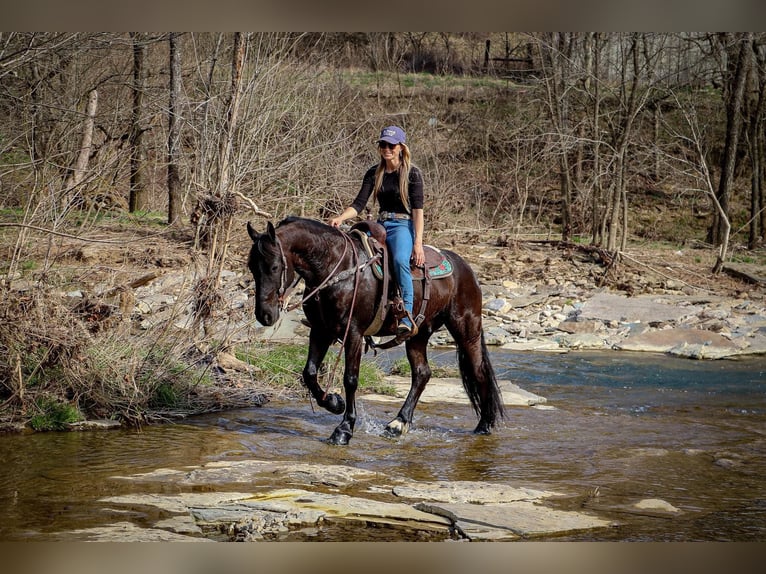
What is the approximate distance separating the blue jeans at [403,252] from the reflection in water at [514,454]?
1.33 m

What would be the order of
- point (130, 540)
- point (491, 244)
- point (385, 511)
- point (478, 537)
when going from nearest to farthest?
point (130, 540), point (478, 537), point (385, 511), point (491, 244)

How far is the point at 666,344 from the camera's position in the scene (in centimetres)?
1366

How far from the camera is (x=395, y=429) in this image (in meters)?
7.76

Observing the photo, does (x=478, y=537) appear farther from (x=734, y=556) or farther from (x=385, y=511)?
(x=734, y=556)

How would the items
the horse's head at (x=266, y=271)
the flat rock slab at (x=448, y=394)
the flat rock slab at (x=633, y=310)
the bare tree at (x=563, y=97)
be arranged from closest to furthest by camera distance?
the horse's head at (x=266, y=271)
the flat rock slab at (x=448, y=394)
the flat rock slab at (x=633, y=310)
the bare tree at (x=563, y=97)

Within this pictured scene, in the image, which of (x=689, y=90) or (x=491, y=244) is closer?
(x=491, y=244)

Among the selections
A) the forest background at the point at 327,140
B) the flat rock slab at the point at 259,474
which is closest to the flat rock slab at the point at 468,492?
the flat rock slab at the point at 259,474

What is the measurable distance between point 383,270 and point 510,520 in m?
3.00

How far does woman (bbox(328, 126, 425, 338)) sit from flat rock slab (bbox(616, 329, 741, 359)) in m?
7.01

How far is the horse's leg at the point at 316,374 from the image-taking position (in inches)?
290

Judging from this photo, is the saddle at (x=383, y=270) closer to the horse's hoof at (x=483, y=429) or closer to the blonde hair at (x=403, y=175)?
the blonde hair at (x=403, y=175)

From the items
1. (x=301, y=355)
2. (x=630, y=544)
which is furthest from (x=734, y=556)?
(x=301, y=355)

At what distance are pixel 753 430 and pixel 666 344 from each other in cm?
531

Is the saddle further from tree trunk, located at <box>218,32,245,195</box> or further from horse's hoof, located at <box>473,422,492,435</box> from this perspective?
tree trunk, located at <box>218,32,245,195</box>
